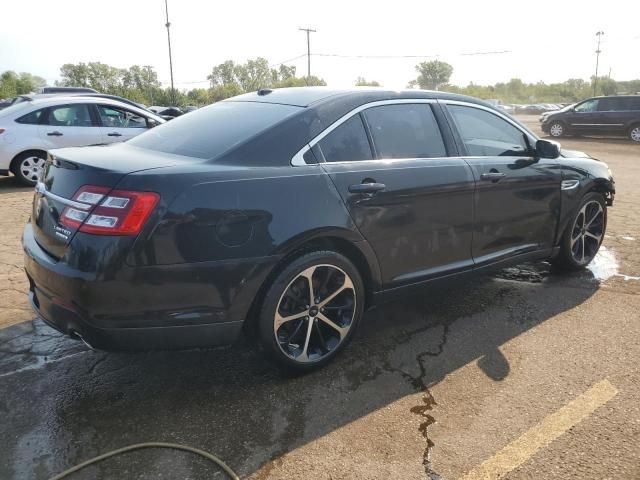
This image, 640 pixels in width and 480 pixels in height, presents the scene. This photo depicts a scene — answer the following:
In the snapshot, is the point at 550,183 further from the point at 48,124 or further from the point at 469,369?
the point at 48,124

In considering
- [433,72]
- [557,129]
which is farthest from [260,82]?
[557,129]

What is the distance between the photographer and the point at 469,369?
3.25 m

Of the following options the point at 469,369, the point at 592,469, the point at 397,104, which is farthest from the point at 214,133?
the point at 592,469

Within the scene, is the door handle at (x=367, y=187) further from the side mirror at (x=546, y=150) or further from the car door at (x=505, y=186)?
the side mirror at (x=546, y=150)

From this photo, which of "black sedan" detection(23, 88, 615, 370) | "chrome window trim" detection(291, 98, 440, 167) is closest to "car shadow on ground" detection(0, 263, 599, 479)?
"black sedan" detection(23, 88, 615, 370)

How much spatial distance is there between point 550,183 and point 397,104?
160 cm

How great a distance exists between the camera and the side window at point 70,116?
29.4 ft

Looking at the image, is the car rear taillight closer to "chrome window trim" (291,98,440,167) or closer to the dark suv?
"chrome window trim" (291,98,440,167)

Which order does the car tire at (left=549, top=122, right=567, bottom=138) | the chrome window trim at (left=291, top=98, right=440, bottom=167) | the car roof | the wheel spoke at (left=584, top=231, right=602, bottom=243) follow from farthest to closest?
the car tire at (left=549, top=122, right=567, bottom=138), the wheel spoke at (left=584, top=231, right=602, bottom=243), the car roof, the chrome window trim at (left=291, top=98, right=440, bottom=167)

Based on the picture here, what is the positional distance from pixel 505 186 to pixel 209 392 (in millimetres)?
2495

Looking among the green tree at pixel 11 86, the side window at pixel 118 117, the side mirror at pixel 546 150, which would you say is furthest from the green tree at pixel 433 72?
the side mirror at pixel 546 150

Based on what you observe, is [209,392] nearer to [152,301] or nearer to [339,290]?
[152,301]

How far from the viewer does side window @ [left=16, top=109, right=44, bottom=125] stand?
8.73 metres

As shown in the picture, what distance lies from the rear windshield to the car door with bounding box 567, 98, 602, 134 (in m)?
19.8
